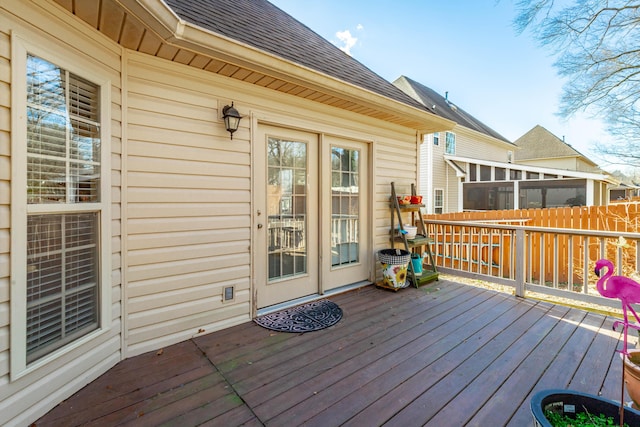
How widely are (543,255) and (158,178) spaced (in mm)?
4444

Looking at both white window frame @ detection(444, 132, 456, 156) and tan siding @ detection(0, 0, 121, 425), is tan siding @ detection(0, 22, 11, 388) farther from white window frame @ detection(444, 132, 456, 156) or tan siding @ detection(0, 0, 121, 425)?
white window frame @ detection(444, 132, 456, 156)

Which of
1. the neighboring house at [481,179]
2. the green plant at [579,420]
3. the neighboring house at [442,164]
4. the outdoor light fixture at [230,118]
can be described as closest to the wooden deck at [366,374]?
the green plant at [579,420]

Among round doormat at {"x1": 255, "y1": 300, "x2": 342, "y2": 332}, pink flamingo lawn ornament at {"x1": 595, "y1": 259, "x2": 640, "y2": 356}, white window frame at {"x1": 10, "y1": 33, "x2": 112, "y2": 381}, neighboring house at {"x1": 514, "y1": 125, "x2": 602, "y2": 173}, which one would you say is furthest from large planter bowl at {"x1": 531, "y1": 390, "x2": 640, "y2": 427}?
neighboring house at {"x1": 514, "y1": 125, "x2": 602, "y2": 173}

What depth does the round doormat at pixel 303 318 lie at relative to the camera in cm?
274

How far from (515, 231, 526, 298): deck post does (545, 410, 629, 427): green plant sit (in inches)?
108

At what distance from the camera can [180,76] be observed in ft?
8.02

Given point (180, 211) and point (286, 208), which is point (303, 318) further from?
point (180, 211)

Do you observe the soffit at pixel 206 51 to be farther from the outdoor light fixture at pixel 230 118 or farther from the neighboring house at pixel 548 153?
the neighboring house at pixel 548 153

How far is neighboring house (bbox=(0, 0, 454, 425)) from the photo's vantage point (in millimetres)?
1572

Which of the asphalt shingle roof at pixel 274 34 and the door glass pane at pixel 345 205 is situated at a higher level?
the asphalt shingle roof at pixel 274 34

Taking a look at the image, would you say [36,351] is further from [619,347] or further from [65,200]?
[619,347]

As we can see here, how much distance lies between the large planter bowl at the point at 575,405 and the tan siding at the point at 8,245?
2.45 meters

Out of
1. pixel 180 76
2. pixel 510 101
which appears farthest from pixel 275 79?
pixel 510 101

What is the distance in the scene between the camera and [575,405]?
1260mm
